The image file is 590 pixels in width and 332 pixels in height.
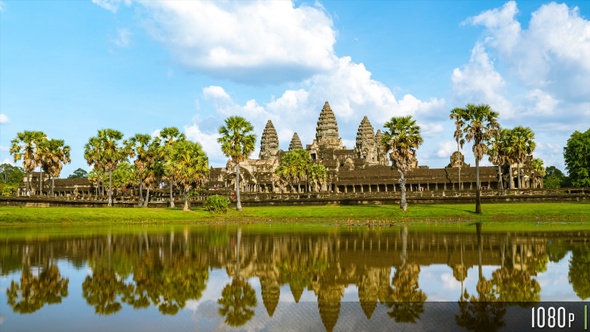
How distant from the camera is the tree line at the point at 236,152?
58.9m

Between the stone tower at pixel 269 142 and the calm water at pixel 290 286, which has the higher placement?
the stone tower at pixel 269 142

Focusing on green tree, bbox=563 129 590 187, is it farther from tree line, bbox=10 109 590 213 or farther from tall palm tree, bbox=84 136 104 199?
tall palm tree, bbox=84 136 104 199

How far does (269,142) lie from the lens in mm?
189625

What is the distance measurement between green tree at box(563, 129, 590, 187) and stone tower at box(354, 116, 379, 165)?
284ft

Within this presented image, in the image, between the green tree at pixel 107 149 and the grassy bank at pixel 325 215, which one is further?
the green tree at pixel 107 149

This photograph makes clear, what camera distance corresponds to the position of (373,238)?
31.5m

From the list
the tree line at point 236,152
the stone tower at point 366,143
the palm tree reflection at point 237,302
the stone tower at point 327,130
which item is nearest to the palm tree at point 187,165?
the tree line at point 236,152

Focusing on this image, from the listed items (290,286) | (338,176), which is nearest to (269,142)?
(338,176)

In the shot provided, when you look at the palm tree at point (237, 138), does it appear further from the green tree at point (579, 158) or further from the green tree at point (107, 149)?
the green tree at point (579, 158)

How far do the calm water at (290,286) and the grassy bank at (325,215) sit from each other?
82.2ft

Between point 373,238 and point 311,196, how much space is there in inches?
1670

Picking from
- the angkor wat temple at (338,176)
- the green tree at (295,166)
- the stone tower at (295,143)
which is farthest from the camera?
the stone tower at (295,143)

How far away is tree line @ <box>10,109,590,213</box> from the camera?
5894 cm

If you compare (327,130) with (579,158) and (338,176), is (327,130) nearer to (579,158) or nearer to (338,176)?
→ (338,176)
